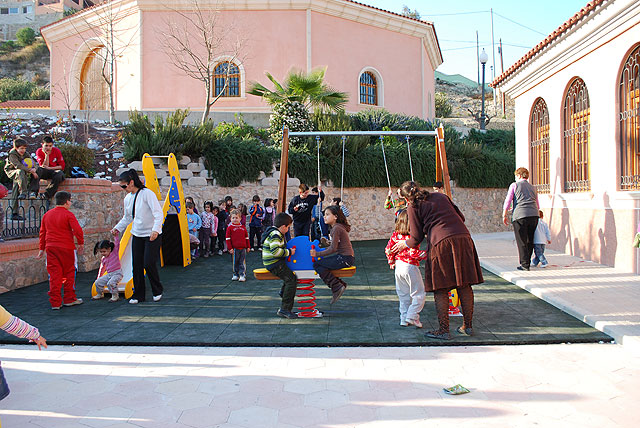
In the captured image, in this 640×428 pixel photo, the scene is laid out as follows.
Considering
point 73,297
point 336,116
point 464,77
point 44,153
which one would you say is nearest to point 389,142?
point 336,116

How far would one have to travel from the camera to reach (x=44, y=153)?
10672 millimetres

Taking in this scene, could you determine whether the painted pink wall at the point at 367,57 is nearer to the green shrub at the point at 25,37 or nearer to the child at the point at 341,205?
the child at the point at 341,205

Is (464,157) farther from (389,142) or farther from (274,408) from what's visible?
(274,408)

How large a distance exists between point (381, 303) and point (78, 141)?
12.7m

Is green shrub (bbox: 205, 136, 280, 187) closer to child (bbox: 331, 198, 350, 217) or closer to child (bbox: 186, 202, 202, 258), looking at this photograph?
child (bbox: 186, 202, 202, 258)

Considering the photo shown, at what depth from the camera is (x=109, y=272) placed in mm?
7996

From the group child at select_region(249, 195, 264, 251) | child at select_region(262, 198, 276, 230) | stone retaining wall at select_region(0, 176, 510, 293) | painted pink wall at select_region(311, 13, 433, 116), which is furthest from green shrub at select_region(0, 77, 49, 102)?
child at select_region(249, 195, 264, 251)

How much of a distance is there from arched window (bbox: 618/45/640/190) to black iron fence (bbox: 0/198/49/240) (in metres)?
10.7

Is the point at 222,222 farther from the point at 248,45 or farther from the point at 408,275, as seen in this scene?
the point at 248,45

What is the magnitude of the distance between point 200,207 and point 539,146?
963 cm

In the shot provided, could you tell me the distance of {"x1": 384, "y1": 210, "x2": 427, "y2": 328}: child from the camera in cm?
592


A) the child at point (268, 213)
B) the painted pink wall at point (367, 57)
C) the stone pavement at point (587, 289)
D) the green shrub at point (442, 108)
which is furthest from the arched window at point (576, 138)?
the green shrub at point (442, 108)

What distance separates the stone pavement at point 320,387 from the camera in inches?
142

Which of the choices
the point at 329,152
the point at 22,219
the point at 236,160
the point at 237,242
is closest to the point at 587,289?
the point at 237,242
